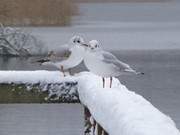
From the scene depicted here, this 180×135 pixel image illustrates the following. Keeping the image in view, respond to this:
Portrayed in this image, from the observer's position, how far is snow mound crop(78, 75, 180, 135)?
448cm

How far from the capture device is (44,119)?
982 centimetres

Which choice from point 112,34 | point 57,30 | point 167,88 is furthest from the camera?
point 57,30

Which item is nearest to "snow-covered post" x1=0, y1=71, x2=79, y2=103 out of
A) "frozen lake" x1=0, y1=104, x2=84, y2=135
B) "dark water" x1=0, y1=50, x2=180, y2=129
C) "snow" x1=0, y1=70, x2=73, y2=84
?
"snow" x1=0, y1=70, x2=73, y2=84

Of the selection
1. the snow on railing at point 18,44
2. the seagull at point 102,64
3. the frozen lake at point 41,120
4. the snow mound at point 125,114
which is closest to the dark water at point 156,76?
the snow on railing at point 18,44

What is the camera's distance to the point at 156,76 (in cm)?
1792

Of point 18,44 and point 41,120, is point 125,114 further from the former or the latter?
point 18,44

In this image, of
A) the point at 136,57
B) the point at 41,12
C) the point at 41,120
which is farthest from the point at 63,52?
the point at 41,12

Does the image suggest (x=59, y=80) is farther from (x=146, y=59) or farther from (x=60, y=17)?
(x=60, y=17)

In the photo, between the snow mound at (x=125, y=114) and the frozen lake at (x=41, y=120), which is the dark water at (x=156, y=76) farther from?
the snow mound at (x=125, y=114)

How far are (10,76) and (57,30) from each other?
26963 mm

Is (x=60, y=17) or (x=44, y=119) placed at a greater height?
(x=44, y=119)

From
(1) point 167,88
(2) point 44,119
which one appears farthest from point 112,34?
(2) point 44,119

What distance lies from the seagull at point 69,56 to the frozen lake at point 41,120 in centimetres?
71

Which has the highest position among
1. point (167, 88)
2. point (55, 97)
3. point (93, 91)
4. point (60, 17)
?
point (93, 91)
